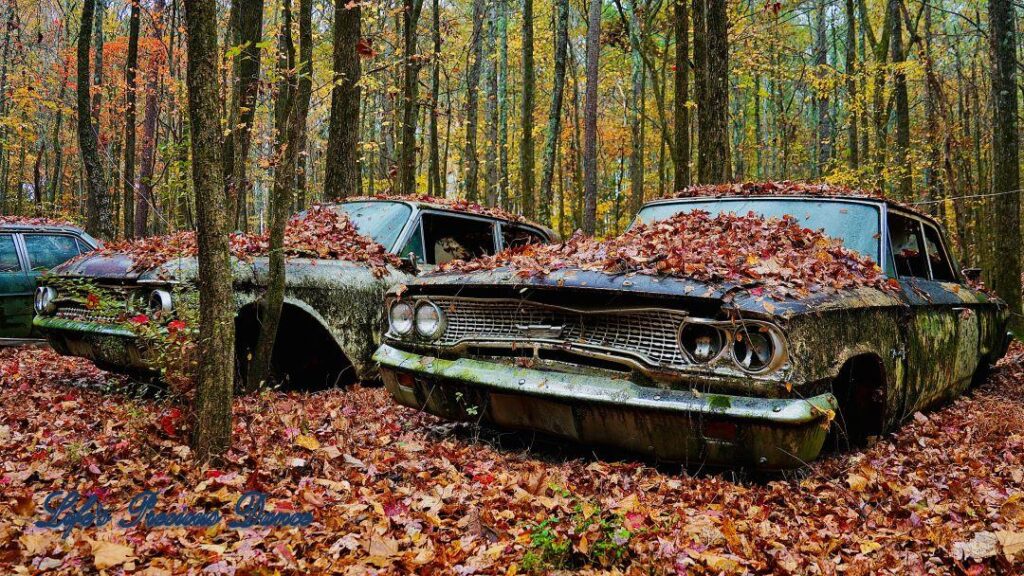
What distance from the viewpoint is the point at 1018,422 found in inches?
165

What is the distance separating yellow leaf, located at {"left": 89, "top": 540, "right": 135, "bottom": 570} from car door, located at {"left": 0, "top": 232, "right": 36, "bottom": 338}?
6.28m

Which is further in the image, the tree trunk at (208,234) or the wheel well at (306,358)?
the wheel well at (306,358)

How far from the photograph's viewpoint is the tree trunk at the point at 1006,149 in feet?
24.3

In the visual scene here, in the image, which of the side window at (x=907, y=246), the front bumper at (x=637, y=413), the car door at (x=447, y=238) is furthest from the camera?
the car door at (x=447, y=238)

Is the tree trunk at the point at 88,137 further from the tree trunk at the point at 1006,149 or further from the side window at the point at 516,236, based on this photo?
the tree trunk at the point at 1006,149

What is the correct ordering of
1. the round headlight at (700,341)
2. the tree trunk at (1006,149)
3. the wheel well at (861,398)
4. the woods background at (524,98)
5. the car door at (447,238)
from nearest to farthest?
the round headlight at (700,341) < the wheel well at (861,398) < the car door at (447,238) < the tree trunk at (1006,149) < the woods background at (524,98)

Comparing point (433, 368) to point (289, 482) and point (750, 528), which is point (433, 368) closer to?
point (289, 482)

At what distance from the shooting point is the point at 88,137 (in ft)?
36.4

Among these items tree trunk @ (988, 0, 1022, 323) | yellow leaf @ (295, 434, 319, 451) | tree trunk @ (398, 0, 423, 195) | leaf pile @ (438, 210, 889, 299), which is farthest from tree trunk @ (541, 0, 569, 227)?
yellow leaf @ (295, 434, 319, 451)

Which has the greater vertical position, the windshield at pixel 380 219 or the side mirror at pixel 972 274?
the windshield at pixel 380 219

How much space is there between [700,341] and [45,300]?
16.5 feet

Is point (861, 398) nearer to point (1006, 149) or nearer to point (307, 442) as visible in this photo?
point (307, 442)

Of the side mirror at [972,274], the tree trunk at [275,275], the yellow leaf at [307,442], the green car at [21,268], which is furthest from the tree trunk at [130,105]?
the side mirror at [972,274]

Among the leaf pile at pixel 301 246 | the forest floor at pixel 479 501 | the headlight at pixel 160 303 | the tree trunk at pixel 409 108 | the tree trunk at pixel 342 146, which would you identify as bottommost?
the forest floor at pixel 479 501
